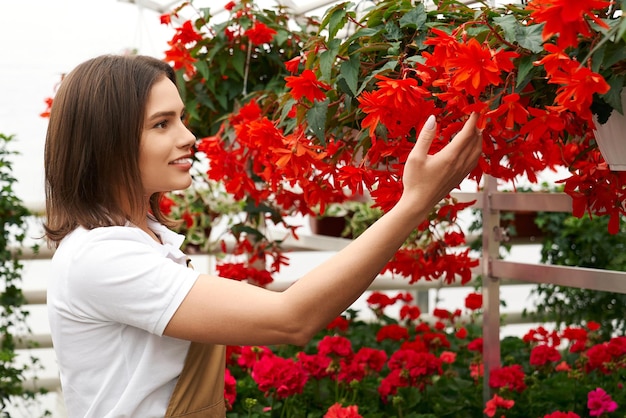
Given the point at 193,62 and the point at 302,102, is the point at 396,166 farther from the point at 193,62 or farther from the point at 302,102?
the point at 193,62

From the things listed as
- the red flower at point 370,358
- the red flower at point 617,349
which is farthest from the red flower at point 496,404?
the red flower at point 617,349

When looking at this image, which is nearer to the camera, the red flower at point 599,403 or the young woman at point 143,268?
the young woman at point 143,268

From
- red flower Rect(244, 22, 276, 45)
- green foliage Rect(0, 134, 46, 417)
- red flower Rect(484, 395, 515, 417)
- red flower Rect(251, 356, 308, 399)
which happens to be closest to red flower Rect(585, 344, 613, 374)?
red flower Rect(484, 395, 515, 417)

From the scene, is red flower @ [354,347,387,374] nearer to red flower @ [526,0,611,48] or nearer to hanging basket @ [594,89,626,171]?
hanging basket @ [594,89,626,171]

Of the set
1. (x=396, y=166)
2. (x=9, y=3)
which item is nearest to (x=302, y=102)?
(x=396, y=166)

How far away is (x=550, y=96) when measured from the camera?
41.7 inches

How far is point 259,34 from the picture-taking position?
2121 millimetres

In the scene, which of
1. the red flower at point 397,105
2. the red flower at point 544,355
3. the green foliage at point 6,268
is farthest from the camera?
the green foliage at point 6,268

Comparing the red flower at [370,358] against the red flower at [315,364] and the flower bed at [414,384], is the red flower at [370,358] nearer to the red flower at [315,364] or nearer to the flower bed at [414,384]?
the flower bed at [414,384]

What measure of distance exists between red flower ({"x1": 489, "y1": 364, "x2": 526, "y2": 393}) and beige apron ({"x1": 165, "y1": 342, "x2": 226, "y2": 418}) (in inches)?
38.9

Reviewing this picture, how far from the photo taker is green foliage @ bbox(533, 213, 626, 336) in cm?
331

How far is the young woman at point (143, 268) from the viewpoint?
0.94m

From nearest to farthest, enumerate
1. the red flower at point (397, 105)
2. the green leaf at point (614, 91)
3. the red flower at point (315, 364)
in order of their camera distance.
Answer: the green leaf at point (614, 91), the red flower at point (397, 105), the red flower at point (315, 364)

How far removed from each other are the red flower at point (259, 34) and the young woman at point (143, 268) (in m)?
0.91
